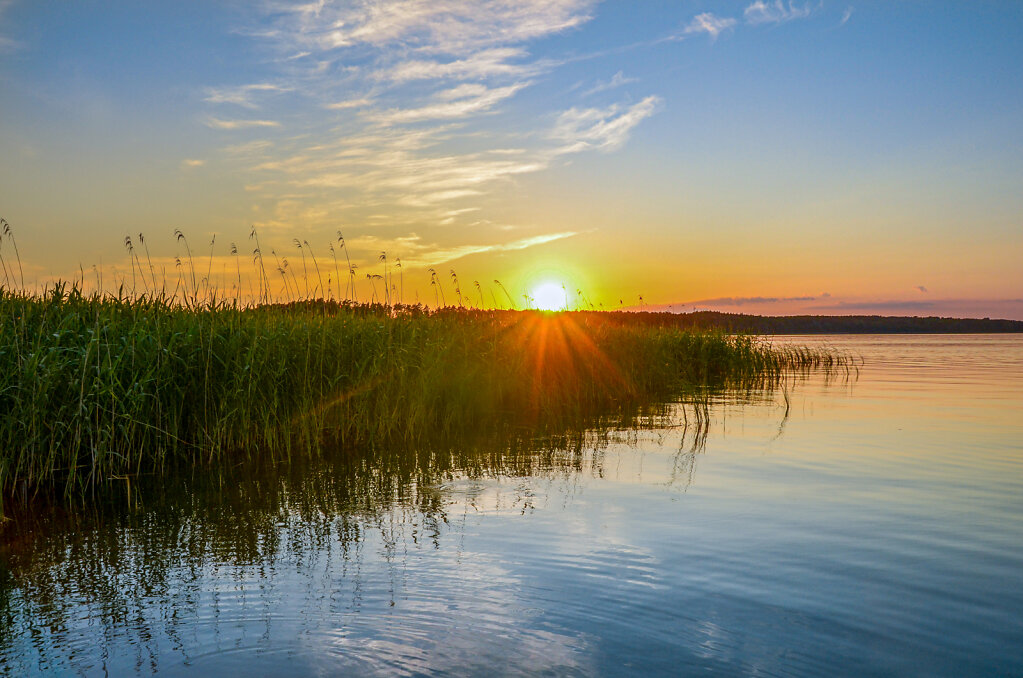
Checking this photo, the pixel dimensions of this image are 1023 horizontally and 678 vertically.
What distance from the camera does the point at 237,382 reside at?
31.4 ft

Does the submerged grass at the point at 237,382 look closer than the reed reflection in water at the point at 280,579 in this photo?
No

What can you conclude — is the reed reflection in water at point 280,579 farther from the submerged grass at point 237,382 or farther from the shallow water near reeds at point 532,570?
the submerged grass at point 237,382

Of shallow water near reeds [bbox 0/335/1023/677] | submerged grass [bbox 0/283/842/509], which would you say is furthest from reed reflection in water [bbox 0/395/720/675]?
submerged grass [bbox 0/283/842/509]

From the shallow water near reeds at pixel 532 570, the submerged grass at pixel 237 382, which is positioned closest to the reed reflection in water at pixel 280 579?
the shallow water near reeds at pixel 532 570

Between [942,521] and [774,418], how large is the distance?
7392 mm

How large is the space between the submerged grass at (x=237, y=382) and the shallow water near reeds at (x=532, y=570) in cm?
78

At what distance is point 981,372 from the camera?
27.2 meters

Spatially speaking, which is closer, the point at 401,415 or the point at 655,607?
the point at 655,607

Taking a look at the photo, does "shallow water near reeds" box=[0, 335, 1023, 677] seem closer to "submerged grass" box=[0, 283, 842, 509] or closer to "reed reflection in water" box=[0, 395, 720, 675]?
"reed reflection in water" box=[0, 395, 720, 675]

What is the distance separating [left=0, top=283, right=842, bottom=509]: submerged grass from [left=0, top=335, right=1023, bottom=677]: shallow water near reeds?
0.78m

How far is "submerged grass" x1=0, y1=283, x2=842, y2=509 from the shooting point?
789 cm

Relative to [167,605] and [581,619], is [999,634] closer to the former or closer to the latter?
[581,619]

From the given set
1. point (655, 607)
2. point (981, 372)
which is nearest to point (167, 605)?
point (655, 607)

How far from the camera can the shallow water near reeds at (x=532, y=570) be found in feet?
14.0
